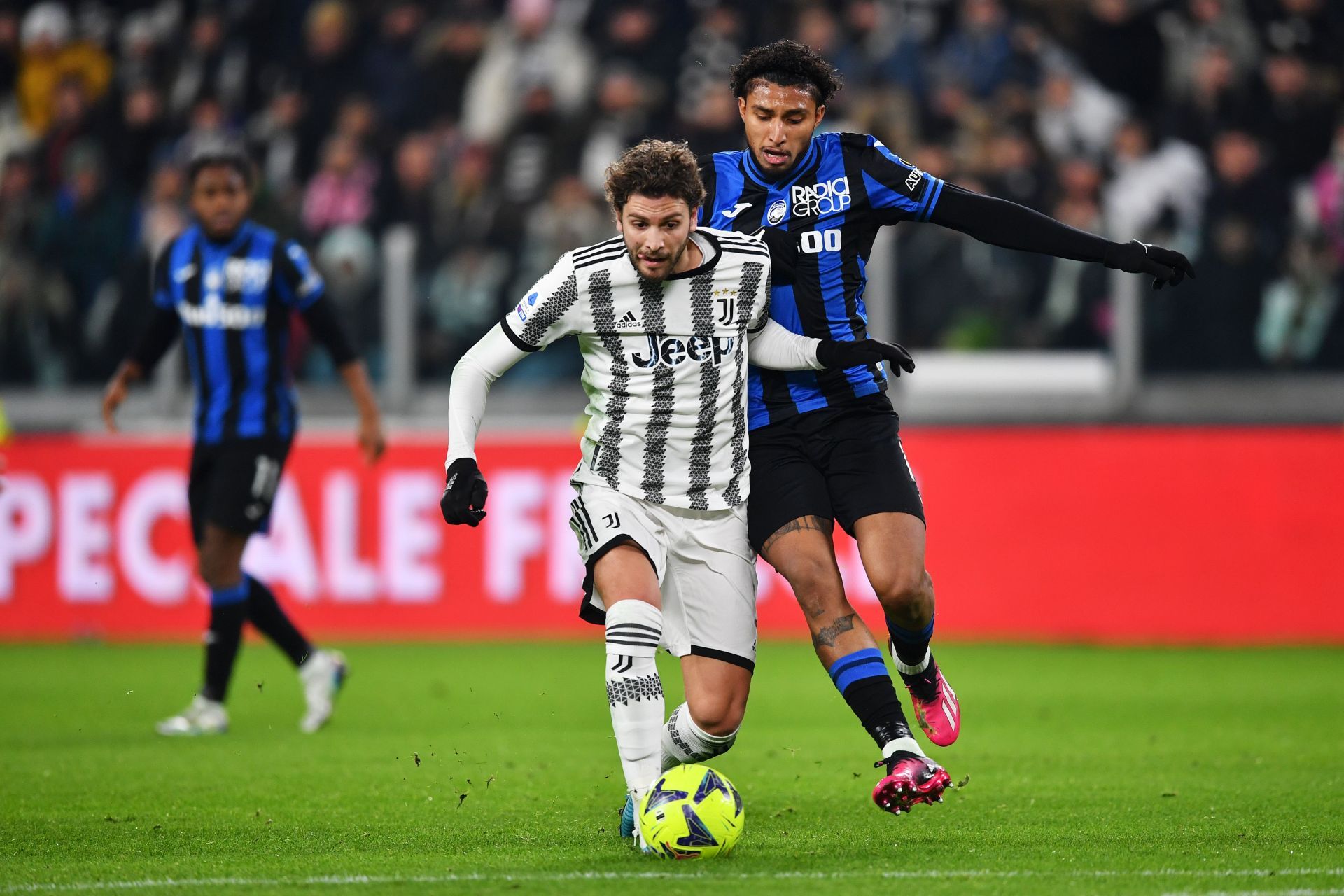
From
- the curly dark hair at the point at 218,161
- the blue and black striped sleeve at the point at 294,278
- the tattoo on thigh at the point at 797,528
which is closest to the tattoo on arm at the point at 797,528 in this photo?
the tattoo on thigh at the point at 797,528

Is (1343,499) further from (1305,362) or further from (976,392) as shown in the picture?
(976,392)

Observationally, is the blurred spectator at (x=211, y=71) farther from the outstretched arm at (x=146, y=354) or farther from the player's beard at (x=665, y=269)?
the player's beard at (x=665, y=269)

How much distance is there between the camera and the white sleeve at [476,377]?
494cm

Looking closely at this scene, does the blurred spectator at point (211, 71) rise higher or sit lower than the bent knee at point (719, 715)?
higher

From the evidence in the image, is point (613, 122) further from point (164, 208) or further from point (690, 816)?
point (690, 816)

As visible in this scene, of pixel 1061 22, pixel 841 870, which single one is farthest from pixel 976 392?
pixel 841 870

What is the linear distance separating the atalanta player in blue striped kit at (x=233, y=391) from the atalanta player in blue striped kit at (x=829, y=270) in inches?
120

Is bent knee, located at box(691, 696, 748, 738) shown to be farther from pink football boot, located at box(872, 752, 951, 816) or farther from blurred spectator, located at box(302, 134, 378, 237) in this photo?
blurred spectator, located at box(302, 134, 378, 237)

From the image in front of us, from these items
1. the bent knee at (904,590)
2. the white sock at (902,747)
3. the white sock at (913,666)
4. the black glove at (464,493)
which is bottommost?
the white sock at (902,747)

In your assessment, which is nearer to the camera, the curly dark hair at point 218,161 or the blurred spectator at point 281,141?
the curly dark hair at point 218,161

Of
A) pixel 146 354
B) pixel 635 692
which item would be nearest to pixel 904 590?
pixel 635 692

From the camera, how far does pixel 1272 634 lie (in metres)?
10.5

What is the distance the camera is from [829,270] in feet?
17.6

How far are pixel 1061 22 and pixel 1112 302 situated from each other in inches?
123
